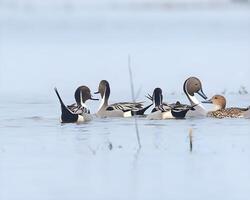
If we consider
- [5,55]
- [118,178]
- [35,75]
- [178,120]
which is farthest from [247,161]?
[5,55]

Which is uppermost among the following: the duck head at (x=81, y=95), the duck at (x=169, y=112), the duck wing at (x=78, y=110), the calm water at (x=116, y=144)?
the duck head at (x=81, y=95)

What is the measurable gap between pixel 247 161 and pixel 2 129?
423cm

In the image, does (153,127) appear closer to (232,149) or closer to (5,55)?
(232,149)

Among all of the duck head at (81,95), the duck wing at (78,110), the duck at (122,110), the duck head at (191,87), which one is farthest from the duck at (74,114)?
the duck head at (191,87)

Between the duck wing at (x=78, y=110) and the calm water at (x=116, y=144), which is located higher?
the duck wing at (x=78, y=110)

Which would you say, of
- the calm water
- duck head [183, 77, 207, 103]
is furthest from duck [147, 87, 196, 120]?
duck head [183, 77, 207, 103]

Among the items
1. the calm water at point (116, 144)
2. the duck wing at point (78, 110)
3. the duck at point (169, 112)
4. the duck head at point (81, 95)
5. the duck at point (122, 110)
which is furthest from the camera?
the duck head at point (81, 95)

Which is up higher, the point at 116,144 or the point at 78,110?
the point at 78,110

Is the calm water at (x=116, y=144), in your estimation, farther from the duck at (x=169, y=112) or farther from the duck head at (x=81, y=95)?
the duck head at (x=81, y=95)

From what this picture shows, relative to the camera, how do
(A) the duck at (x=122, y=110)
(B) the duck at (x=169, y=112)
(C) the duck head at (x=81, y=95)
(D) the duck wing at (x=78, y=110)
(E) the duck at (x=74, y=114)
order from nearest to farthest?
(E) the duck at (x=74, y=114)
(D) the duck wing at (x=78, y=110)
(B) the duck at (x=169, y=112)
(A) the duck at (x=122, y=110)
(C) the duck head at (x=81, y=95)

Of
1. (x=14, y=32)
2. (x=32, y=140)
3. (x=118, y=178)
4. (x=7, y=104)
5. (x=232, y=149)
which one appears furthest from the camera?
(x=14, y=32)

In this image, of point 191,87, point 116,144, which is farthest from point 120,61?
point 116,144

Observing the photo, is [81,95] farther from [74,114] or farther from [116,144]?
[116,144]

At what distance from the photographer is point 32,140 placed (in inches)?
597
